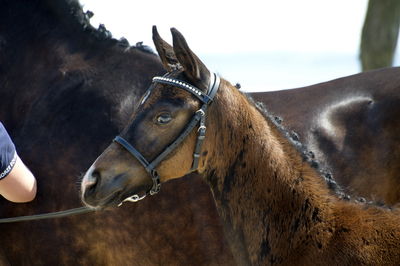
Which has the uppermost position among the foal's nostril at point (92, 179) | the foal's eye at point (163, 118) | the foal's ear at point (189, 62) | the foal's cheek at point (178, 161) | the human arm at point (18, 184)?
the foal's ear at point (189, 62)

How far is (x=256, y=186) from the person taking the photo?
3.87 m

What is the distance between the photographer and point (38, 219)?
470 centimetres

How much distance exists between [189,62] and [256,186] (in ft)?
2.46

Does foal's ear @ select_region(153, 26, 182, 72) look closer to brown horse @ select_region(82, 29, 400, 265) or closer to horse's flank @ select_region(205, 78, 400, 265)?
brown horse @ select_region(82, 29, 400, 265)

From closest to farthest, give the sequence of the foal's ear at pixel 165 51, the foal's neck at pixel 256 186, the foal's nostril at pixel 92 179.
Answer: the foal's nostril at pixel 92 179 < the foal's neck at pixel 256 186 < the foal's ear at pixel 165 51

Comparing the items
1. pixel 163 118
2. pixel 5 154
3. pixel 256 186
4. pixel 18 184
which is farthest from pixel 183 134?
pixel 18 184

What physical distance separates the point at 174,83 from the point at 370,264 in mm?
1341

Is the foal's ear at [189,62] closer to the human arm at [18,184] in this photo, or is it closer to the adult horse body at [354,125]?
the human arm at [18,184]

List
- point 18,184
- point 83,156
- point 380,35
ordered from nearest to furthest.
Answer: point 18,184
point 83,156
point 380,35

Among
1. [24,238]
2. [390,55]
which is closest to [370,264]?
[24,238]

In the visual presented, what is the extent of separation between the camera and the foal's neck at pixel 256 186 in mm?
3814

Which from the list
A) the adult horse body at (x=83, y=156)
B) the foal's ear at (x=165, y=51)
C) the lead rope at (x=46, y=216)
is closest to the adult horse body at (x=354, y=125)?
the adult horse body at (x=83, y=156)

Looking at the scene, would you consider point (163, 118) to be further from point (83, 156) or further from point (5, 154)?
point (83, 156)

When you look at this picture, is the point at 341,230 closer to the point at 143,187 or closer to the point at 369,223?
the point at 369,223
